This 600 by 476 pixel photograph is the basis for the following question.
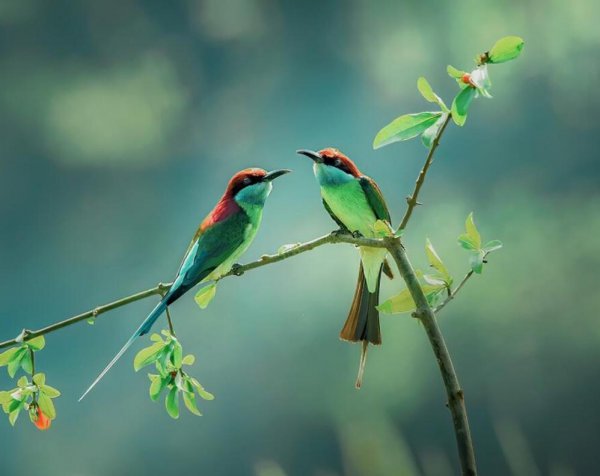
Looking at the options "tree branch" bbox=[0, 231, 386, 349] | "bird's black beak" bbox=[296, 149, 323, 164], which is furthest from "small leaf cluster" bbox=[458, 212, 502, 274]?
"bird's black beak" bbox=[296, 149, 323, 164]

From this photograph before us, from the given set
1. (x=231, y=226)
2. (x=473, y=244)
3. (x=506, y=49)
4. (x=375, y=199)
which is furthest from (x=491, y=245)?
(x=231, y=226)

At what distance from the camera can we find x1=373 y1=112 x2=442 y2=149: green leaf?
2.72ft

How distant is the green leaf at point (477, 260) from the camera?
2.84ft

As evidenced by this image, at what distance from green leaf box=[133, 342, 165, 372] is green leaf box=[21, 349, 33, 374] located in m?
0.16

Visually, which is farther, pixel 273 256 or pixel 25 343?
pixel 25 343

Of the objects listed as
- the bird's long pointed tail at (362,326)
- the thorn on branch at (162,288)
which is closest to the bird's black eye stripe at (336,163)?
the bird's long pointed tail at (362,326)

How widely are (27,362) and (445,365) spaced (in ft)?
2.08

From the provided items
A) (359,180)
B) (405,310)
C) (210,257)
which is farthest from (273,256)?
(359,180)

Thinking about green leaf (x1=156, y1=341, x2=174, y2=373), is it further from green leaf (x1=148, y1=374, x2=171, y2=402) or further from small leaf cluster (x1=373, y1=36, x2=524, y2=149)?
small leaf cluster (x1=373, y1=36, x2=524, y2=149)

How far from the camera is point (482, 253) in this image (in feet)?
2.90

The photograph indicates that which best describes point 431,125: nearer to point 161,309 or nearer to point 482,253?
point 482,253

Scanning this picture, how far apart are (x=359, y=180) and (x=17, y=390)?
68 cm

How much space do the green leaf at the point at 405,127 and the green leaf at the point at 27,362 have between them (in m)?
0.62

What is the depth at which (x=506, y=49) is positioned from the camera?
0.79 metres
